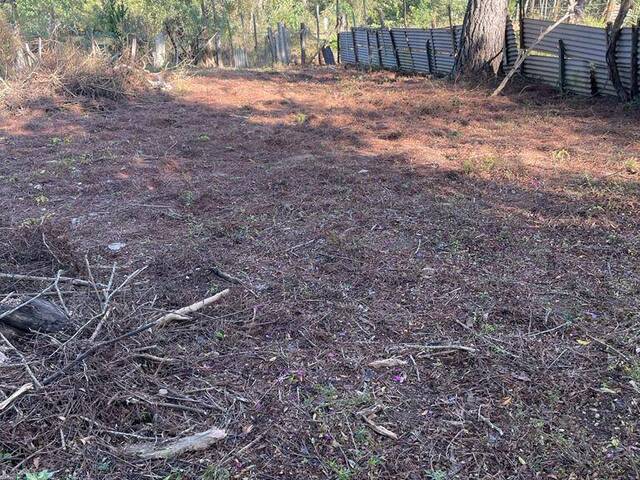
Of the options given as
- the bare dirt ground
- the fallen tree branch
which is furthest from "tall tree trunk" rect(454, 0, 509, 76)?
the fallen tree branch

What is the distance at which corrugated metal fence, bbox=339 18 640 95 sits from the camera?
22.5ft

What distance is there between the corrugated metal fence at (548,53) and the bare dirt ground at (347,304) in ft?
3.93

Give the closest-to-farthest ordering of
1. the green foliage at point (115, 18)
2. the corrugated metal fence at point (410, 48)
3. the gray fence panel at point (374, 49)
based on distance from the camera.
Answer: the corrugated metal fence at point (410, 48), the gray fence panel at point (374, 49), the green foliage at point (115, 18)

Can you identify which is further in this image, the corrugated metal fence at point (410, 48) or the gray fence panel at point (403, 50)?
the gray fence panel at point (403, 50)

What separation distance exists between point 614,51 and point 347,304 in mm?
6016

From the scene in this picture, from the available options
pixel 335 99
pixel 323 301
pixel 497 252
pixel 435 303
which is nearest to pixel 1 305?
pixel 323 301

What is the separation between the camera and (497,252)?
132 inches

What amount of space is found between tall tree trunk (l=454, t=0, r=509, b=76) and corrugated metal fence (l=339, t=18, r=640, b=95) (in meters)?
0.24

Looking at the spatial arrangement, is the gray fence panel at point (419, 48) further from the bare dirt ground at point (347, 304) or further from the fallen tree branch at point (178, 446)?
the fallen tree branch at point (178, 446)

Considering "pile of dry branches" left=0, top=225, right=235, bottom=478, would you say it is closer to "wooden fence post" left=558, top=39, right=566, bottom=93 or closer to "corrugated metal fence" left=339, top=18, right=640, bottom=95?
"corrugated metal fence" left=339, top=18, right=640, bottom=95

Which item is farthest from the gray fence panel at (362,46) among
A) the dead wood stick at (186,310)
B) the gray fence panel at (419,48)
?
the dead wood stick at (186,310)

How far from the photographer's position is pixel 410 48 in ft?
38.8

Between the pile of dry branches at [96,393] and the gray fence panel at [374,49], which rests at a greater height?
the gray fence panel at [374,49]

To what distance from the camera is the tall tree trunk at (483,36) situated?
28.8ft
